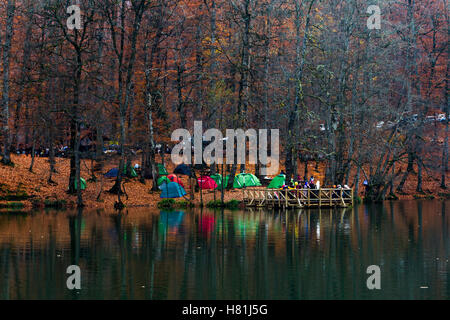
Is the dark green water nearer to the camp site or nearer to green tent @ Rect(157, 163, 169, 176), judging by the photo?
the camp site

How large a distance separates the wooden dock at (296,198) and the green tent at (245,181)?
235 inches

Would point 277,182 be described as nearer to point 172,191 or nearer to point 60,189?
point 172,191

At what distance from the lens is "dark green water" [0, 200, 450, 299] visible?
50.6 ft

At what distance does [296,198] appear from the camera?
1657 inches

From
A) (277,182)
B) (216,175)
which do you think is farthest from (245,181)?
(277,182)

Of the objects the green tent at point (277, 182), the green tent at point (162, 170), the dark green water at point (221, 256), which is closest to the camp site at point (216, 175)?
the dark green water at point (221, 256)

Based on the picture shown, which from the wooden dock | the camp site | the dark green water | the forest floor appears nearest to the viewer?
the dark green water

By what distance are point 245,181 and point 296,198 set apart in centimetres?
925

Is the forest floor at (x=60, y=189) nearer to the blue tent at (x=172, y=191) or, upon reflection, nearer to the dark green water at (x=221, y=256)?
the blue tent at (x=172, y=191)

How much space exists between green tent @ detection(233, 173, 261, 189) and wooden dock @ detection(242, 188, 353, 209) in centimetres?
598

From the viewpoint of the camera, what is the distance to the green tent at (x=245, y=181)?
164ft

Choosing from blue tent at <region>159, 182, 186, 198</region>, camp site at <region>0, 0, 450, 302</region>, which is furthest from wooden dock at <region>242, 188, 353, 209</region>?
blue tent at <region>159, 182, 186, 198</region>

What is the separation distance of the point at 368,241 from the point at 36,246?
12.9 meters

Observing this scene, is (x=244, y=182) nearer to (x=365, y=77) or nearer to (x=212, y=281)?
(x=365, y=77)
